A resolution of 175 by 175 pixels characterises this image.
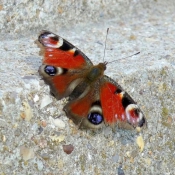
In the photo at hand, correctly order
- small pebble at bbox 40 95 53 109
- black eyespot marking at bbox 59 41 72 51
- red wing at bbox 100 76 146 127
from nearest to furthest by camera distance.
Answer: red wing at bbox 100 76 146 127 → small pebble at bbox 40 95 53 109 → black eyespot marking at bbox 59 41 72 51

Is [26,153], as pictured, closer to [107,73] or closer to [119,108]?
[119,108]

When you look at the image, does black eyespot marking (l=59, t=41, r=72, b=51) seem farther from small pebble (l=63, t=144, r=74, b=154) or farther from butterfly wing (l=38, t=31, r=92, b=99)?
small pebble (l=63, t=144, r=74, b=154)

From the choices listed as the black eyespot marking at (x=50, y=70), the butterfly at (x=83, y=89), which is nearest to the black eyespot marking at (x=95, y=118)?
the butterfly at (x=83, y=89)

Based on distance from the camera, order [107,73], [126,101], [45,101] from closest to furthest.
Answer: [126,101] < [45,101] < [107,73]

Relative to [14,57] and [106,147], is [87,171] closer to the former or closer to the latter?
[106,147]

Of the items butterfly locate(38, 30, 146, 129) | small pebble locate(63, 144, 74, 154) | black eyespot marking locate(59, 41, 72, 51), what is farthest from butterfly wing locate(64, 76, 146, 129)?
black eyespot marking locate(59, 41, 72, 51)

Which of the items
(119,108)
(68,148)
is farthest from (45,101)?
(119,108)

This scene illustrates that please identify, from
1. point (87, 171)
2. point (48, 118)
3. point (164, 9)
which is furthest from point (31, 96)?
point (164, 9)

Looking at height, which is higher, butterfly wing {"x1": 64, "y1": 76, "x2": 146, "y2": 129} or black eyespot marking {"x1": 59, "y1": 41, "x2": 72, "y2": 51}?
black eyespot marking {"x1": 59, "y1": 41, "x2": 72, "y2": 51}
